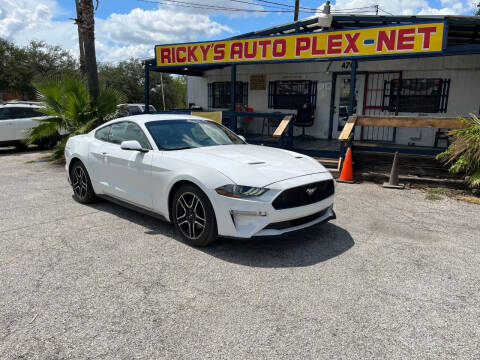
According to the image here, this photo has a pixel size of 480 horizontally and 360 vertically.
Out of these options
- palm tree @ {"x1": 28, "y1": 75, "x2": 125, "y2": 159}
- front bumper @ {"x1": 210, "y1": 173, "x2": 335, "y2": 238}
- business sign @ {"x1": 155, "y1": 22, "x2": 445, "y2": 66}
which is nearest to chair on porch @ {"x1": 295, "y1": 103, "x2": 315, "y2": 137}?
business sign @ {"x1": 155, "y1": 22, "x2": 445, "y2": 66}

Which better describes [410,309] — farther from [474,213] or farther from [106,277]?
[474,213]

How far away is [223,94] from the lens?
14000 mm

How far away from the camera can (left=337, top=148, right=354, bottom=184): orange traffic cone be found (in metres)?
7.99

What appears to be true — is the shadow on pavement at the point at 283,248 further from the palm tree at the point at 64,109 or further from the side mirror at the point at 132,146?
the palm tree at the point at 64,109

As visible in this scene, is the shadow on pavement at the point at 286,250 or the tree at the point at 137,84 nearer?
the shadow on pavement at the point at 286,250

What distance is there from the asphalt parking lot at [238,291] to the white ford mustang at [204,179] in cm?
32

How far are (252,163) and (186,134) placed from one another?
4.29 ft

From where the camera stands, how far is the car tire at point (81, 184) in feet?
19.4

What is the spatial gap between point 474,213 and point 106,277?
5.60 metres

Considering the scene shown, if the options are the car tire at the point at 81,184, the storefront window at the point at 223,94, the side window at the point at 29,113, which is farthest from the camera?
the storefront window at the point at 223,94

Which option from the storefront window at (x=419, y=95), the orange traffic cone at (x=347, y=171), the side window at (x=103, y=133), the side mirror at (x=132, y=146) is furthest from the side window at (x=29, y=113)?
the storefront window at (x=419, y=95)

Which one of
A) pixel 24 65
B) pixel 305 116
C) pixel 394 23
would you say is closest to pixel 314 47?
pixel 394 23

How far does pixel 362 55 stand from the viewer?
8250 mm

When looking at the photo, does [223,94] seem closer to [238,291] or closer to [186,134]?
[186,134]
